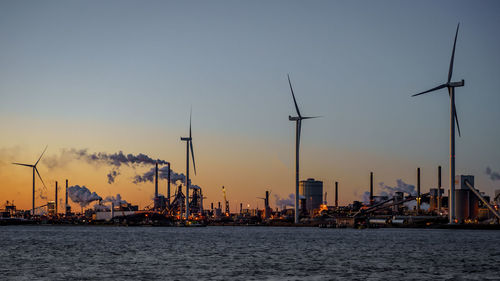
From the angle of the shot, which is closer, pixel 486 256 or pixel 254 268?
pixel 254 268

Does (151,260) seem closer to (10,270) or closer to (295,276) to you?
(10,270)

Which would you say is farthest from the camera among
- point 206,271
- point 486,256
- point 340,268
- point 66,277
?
point 486,256

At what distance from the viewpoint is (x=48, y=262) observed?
10188 cm

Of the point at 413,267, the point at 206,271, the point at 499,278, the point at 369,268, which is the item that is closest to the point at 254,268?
the point at 206,271

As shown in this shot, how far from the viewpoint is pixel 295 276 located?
81.2 meters

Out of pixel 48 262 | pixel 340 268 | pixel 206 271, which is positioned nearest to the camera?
pixel 206 271

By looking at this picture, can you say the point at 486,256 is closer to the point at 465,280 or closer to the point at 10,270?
the point at 465,280

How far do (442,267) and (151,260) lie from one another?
46.4 m

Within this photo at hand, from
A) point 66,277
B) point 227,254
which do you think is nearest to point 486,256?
point 227,254

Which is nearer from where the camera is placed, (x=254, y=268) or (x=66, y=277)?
(x=66, y=277)

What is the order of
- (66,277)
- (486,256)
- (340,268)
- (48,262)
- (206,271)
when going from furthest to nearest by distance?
(486,256) → (48,262) → (340,268) → (206,271) → (66,277)

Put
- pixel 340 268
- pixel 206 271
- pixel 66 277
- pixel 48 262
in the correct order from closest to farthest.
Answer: pixel 66 277 < pixel 206 271 < pixel 340 268 < pixel 48 262

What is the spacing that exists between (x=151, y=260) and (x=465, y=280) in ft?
167

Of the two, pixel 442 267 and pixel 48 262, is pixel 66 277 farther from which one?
pixel 442 267
